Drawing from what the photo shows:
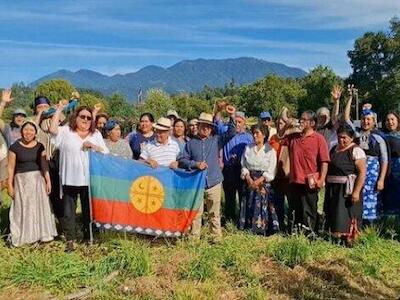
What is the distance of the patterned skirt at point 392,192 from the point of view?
7.89 meters

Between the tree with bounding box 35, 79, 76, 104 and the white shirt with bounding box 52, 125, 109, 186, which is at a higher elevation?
the tree with bounding box 35, 79, 76, 104

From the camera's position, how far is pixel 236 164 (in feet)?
27.7

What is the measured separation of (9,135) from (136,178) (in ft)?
7.13

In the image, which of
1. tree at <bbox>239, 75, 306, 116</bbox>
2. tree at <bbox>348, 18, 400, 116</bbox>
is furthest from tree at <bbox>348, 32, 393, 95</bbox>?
tree at <bbox>239, 75, 306, 116</bbox>

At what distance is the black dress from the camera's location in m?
7.48

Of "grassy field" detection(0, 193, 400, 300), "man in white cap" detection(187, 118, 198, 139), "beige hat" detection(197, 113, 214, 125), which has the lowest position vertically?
"grassy field" detection(0, 193, 400, 300)

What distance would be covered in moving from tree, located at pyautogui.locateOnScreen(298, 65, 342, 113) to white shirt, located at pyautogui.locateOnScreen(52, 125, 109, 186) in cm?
5156

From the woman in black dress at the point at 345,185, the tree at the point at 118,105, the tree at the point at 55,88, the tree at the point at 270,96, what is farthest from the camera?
the tree at the point at 55,88

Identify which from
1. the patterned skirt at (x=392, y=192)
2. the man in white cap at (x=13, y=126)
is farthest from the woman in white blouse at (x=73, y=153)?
the patterned skirt at (x=392, y=192)

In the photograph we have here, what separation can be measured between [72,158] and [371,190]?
3.96 m

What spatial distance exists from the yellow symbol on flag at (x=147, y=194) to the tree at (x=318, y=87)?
51.1m

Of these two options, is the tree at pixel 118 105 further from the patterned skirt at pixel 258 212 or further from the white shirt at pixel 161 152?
the white shirt at pixel 161 152

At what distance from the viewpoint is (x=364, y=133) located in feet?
25.6

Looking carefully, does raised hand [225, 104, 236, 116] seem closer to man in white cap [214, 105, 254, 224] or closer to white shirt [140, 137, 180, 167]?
man in white cap [214, 105, 254, 224]
